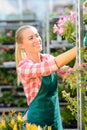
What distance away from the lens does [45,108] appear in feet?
9.34

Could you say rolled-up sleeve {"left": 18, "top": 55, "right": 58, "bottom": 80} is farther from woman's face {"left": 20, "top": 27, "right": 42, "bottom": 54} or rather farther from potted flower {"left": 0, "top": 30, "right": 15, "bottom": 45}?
potted flower {"left": 0, "top": 30, "right": 15, "bottom": 45}

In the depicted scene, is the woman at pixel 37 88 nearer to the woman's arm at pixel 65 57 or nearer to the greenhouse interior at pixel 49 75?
the greenhouse interior at pixel 49 75

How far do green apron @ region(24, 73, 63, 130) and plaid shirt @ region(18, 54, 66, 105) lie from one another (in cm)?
4

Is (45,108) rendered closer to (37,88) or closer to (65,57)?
(37,88)

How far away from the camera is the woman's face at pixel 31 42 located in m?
2.89

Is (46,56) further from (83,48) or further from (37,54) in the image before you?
(83,48)

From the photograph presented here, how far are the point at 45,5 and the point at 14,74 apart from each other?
609 centimetres

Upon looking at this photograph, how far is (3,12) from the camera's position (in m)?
13.9

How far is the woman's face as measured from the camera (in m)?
2.89

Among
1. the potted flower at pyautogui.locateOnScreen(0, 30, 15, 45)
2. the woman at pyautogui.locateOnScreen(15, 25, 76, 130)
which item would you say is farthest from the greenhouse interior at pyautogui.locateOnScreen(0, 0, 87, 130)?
the potted flower at pyautogui.locateOnScreen(0, 30, 15, 45)

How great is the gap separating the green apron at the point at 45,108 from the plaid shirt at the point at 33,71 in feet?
0.15

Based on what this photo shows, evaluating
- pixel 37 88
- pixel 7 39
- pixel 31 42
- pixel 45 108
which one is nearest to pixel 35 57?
pixel 31 42

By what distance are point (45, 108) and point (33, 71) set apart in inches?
11.6

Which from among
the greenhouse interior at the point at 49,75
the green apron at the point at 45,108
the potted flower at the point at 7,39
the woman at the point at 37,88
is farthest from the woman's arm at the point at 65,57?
the potted flower at the point at 7,39
